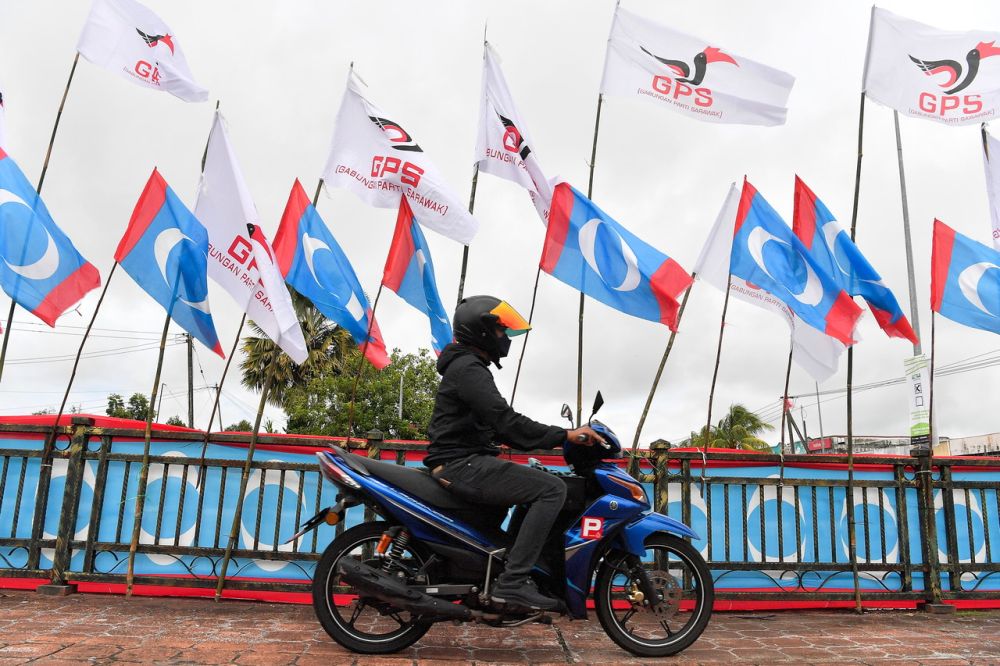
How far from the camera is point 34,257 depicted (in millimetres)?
5910

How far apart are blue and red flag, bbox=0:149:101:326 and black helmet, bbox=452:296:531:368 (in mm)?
3724

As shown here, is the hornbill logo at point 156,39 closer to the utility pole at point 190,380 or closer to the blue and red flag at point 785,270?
the blue and red flag at point 785,270

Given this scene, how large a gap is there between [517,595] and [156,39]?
6473 mm

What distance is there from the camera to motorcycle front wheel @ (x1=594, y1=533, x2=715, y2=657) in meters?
4.20

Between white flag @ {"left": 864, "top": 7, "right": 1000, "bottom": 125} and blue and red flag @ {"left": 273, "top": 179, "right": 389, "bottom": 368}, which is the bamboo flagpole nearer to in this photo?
blue and red flag @ {"left": 273, "top": 179, "right": 389, "bottom": 368}

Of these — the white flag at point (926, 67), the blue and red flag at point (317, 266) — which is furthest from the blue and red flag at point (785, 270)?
the blue and red flag at point (317, 266)

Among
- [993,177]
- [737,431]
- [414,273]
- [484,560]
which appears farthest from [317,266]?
[737,431]

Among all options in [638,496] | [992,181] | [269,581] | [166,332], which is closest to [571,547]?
[638,496]

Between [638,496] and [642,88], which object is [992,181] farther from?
[638,496]

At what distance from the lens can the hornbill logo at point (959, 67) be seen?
695cm

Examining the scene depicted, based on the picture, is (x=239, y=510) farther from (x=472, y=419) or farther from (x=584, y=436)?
(x=584, y=436)

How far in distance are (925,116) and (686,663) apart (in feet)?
19.1

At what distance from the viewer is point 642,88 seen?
25.0ft

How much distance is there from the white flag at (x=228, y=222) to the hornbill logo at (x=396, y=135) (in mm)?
1492
